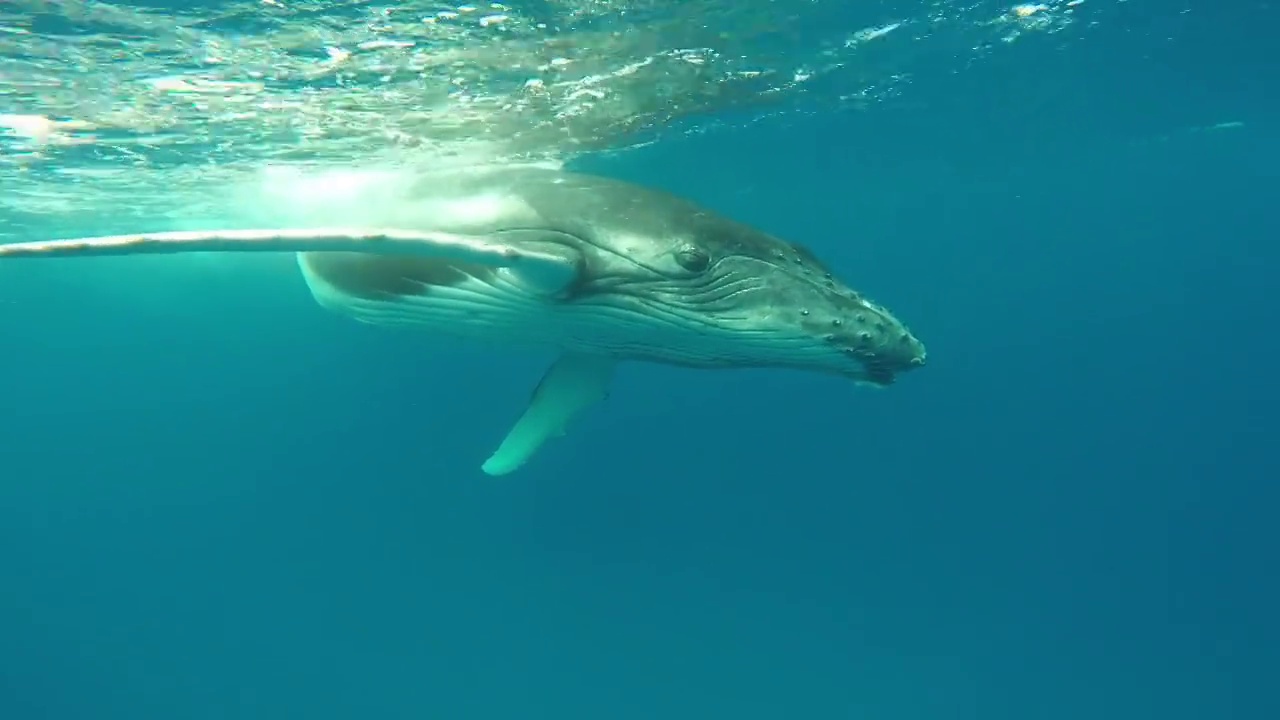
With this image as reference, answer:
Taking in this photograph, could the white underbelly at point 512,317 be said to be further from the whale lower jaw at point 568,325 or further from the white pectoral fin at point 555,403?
the white pectoral fin at point 555,403

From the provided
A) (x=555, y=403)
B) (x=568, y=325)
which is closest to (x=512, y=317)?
(x=568, y=325)

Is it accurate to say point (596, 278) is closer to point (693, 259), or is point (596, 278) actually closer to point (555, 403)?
point (693, 259)

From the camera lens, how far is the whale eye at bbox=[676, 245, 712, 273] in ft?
17.4

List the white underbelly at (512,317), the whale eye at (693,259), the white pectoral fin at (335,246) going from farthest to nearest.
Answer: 1. the white underbelly at (512,317)
2. the whale eye at (693,259)
3. the white pectoral fin at (335,246)

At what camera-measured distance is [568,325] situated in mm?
→ 6031

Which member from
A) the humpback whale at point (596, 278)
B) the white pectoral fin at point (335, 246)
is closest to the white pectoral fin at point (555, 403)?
the humpback whale at point (596, 278)

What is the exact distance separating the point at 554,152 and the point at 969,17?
9565 millimetres

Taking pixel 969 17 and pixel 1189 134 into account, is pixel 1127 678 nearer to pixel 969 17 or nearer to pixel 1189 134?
pixel 1189 134

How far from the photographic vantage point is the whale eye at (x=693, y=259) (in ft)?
17.4

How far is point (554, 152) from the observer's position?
20.8m

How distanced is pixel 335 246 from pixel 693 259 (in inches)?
79.4

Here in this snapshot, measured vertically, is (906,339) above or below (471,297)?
below

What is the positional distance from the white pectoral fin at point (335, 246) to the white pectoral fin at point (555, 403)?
1848 millimetres

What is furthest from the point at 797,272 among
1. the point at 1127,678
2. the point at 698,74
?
the point at 1127,678
